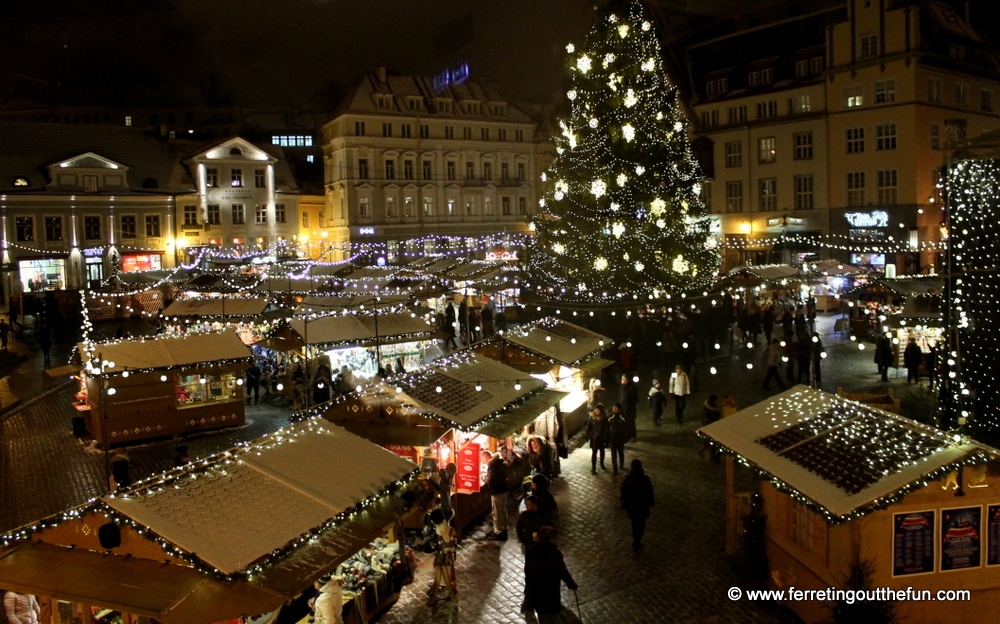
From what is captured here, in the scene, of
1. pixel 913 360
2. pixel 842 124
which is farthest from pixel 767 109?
pixel 913 360

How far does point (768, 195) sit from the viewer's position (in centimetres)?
4503

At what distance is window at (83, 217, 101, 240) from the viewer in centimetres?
4731

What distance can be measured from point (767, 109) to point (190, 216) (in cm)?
3618

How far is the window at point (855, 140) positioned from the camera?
134ft

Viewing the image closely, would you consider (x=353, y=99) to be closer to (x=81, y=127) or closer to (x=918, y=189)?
(x=81, y=127)

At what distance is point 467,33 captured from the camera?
6016cm

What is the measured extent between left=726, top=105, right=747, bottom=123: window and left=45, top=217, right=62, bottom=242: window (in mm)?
40167

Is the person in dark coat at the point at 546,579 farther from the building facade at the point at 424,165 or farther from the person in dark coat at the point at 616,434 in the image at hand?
the building facade at the point at 424,165

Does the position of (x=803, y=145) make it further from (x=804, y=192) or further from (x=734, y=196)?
(x=734, y=196)

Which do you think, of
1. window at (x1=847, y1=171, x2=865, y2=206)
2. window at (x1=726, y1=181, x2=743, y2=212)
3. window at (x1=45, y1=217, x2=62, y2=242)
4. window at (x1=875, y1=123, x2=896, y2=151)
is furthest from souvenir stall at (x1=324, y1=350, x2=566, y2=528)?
window at (x1=45, y1=217, x2=62, y2=242)

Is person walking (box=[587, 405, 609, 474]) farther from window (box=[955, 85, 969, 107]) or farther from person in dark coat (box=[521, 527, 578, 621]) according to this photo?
window (box=[955, 85, 969, 107])

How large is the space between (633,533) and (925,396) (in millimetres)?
11646

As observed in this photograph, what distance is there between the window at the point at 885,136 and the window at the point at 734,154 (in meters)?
7.90

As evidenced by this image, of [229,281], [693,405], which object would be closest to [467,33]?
[229,281]
